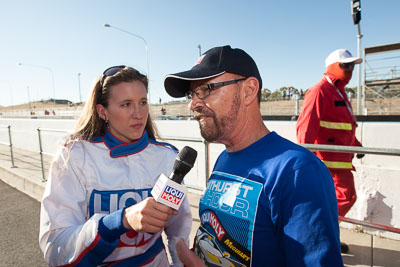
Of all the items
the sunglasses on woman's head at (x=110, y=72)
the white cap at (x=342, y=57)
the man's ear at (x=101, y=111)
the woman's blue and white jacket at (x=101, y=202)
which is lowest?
the woman's blue and white jacket at (x=101, y=202)

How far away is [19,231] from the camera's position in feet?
13.3

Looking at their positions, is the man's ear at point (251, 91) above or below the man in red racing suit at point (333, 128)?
above

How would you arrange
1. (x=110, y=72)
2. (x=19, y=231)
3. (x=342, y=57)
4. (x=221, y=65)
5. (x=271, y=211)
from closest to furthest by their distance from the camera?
1. (x=271, y=211)
2. (x=221, y=65)
3. (x=110, y=72)
4. (x=342, y=57)
5. (x=19, y=231)

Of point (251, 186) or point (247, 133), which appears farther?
point (247, 133)

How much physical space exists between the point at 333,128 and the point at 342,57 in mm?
896

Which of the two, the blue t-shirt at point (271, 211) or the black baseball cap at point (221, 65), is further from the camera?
the black baseball cap at point (221, 65)

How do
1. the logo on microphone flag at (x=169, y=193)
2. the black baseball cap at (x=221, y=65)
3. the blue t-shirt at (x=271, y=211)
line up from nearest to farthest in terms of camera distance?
the blue t-shirt at (x=271, y=211) < the logo on microphone flag at (x=169, y=193) < the black baseball cap at (x=221, y=65)

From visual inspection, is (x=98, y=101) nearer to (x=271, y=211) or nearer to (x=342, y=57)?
(x=271, y=211)

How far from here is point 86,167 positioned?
1696 millimetres

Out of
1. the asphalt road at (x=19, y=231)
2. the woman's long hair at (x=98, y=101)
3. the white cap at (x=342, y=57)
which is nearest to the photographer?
the woman's long hair at (x=98, y=101)

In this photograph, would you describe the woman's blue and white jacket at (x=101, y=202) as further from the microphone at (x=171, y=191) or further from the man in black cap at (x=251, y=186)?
the man in black cap at (x=251, y=186)

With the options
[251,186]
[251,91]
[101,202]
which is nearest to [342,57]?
[251,91]

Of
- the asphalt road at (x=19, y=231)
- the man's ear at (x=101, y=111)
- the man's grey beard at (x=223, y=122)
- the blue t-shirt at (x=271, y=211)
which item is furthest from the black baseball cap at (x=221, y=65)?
the asphalt road at (x=19, y=231)

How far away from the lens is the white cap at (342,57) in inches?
122
